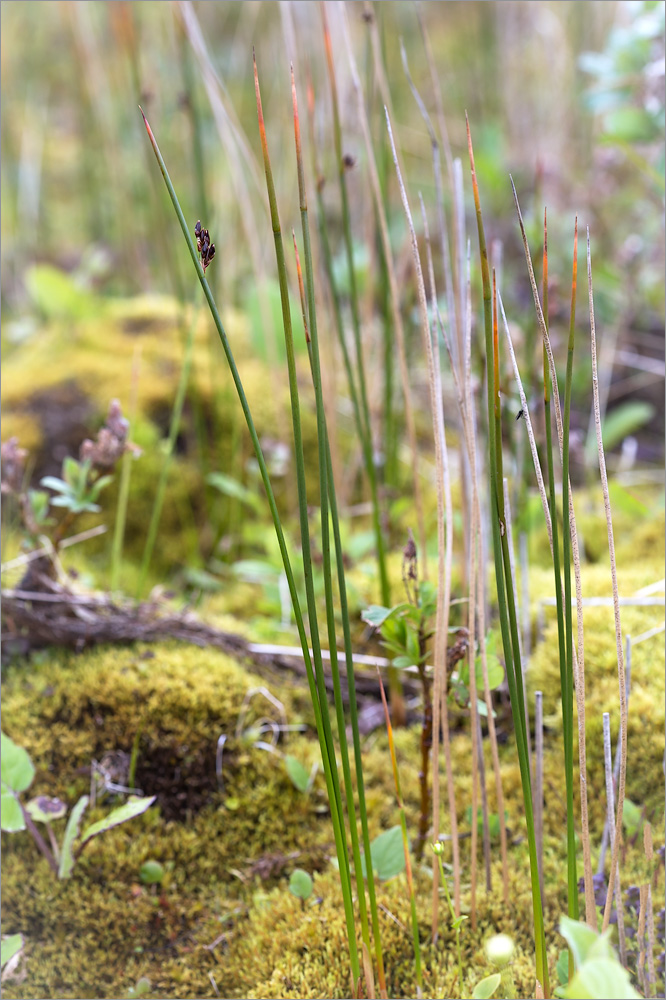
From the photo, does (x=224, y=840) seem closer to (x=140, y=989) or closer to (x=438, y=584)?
(x=140, y=989)

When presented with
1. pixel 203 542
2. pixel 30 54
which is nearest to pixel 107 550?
pixel 203 542

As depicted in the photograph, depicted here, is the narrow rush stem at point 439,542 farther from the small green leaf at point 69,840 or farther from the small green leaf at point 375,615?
the small green leaf at point 69,840

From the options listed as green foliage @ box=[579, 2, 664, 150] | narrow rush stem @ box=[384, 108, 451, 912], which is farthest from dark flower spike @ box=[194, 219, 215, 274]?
green foliage @ box=[579, 2, 664, 150]

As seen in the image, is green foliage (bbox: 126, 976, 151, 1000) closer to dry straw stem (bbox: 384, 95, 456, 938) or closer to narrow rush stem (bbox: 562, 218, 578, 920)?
dry straw stem (bbox: 384, 95, 456, 938)

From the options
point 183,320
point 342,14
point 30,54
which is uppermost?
point 30,54

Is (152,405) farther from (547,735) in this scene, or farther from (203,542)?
(547,735)
